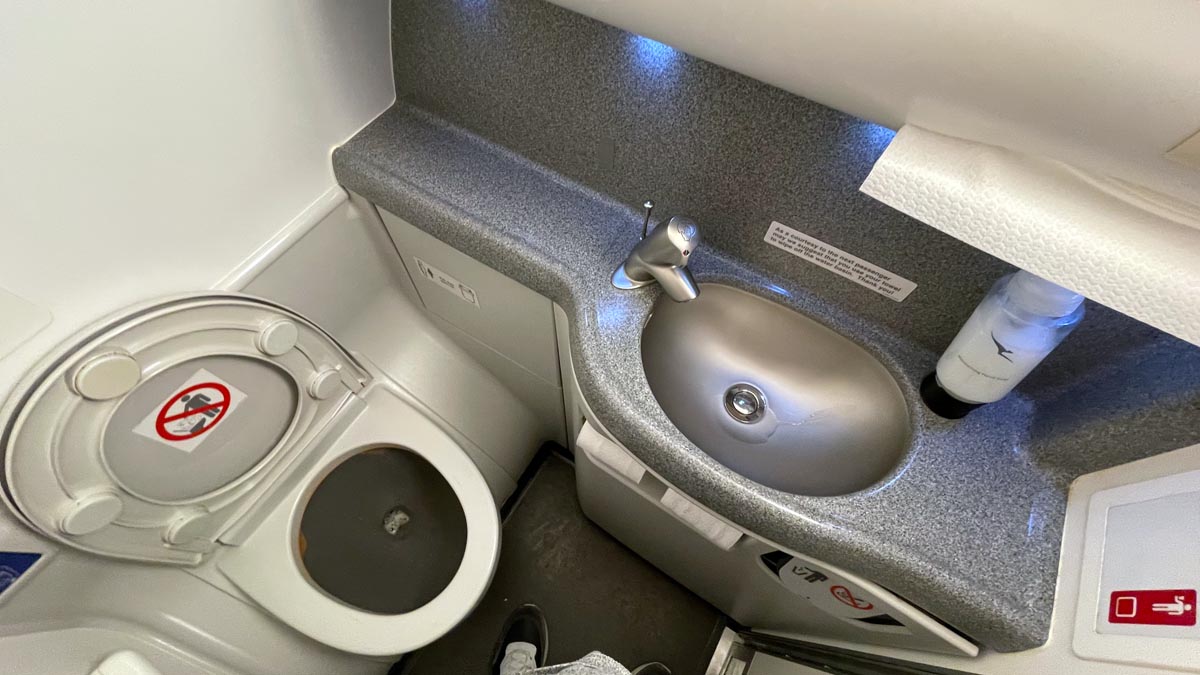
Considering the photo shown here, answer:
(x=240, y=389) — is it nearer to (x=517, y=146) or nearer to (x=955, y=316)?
(x=517, y=146)

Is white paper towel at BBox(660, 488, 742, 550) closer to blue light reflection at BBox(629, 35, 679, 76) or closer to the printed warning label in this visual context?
the printed warning label

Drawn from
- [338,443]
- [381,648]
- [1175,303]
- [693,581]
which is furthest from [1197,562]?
[338,443]

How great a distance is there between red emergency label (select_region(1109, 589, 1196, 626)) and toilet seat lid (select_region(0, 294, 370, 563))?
1.00 metres

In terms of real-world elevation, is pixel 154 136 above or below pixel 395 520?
above

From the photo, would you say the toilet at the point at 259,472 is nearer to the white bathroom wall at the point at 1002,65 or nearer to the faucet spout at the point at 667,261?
the faucet spout at the point at 667,261

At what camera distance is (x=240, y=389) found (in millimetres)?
817

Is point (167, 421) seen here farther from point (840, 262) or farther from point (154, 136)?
point (840, 262)

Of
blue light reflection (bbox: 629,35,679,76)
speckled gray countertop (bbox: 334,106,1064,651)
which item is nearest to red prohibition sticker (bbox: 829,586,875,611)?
speckled gray countertop (bbox: 334,106,1064,651)

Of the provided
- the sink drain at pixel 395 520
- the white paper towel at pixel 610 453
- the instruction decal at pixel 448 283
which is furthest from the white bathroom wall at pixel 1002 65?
the sink drain at pixel 395 520

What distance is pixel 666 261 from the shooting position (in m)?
0.70

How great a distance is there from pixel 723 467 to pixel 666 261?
27cm

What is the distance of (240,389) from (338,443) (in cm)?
28

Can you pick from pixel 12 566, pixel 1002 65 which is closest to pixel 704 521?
pixel 1002 65

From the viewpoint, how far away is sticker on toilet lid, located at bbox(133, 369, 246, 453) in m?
0.73
